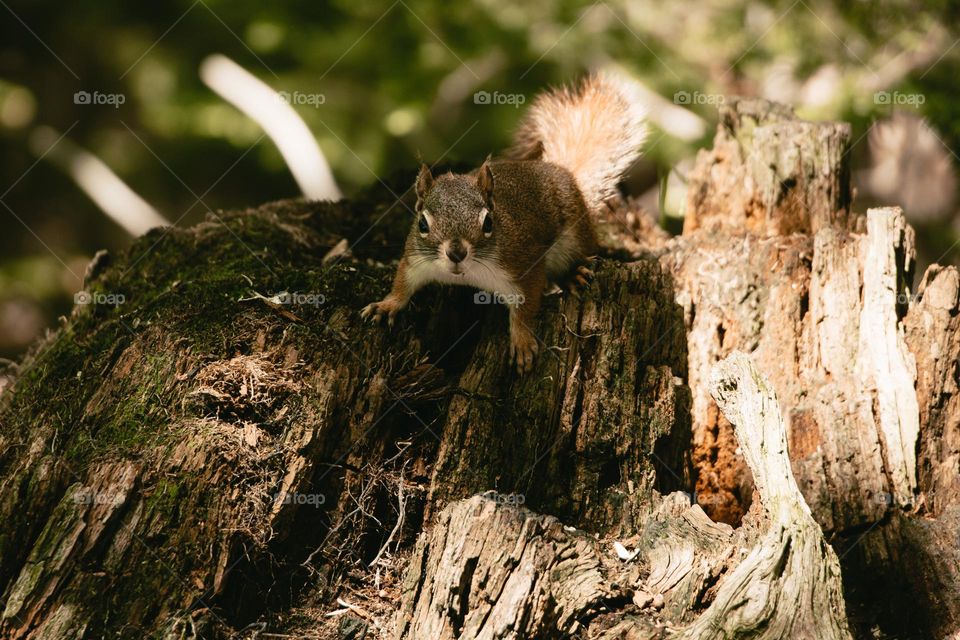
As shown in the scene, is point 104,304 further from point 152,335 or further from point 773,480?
point 773,480

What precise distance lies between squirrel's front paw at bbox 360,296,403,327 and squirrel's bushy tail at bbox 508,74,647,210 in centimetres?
136

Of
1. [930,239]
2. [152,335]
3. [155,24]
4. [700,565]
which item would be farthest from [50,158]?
[930,239]

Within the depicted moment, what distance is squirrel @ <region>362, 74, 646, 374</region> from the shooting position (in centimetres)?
308

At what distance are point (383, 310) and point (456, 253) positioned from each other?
14.7 inches

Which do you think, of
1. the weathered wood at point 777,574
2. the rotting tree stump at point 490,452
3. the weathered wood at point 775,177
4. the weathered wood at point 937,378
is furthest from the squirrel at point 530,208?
the weathered wood at point 937,378

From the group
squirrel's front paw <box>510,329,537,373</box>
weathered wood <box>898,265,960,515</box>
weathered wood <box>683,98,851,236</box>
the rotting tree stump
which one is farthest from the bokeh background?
squirrel's front paw <box>510,329,537,373</box>

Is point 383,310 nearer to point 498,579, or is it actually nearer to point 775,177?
point 498,579

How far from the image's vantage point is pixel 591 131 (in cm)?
416

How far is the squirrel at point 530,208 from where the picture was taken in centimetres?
308

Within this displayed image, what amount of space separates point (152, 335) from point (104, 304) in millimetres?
727

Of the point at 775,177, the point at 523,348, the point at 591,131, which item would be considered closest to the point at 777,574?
the point at 523,348

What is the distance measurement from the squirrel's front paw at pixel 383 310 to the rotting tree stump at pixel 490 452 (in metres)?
0.05

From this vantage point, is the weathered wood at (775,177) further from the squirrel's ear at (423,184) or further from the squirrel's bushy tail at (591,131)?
the squirrel's ear at (423,184)

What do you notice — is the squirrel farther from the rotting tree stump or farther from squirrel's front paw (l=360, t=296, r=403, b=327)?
the rotting tree stump
